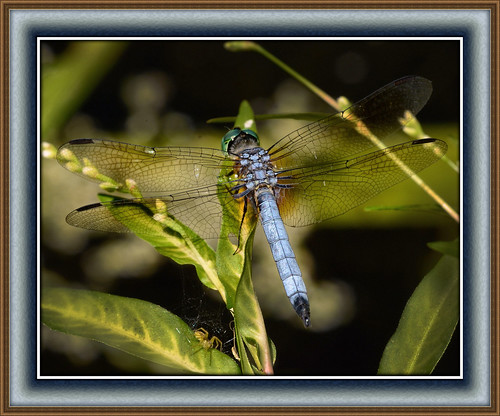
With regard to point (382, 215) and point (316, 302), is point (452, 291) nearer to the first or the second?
point (382, 215)

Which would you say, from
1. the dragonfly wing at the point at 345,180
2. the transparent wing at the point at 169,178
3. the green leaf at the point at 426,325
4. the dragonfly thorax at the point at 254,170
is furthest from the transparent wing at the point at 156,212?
the green leaf at the point at 426,325

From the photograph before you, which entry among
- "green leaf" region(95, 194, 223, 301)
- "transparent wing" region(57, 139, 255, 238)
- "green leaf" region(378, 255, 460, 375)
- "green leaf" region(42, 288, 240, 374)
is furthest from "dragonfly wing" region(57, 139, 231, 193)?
"green leaf" region(378, 255, 460, 375)

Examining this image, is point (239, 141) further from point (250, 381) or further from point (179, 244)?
point (250, 381)

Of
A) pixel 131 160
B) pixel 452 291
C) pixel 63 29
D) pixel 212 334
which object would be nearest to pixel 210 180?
pixel 131 160

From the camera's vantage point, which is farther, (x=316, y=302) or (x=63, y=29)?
(x=316, y=302)

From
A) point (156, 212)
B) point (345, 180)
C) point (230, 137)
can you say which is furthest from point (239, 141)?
point (156, 212)

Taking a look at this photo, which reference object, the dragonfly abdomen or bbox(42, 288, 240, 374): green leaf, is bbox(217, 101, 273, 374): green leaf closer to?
bbox(42, 288, 240, 374): green leaf
